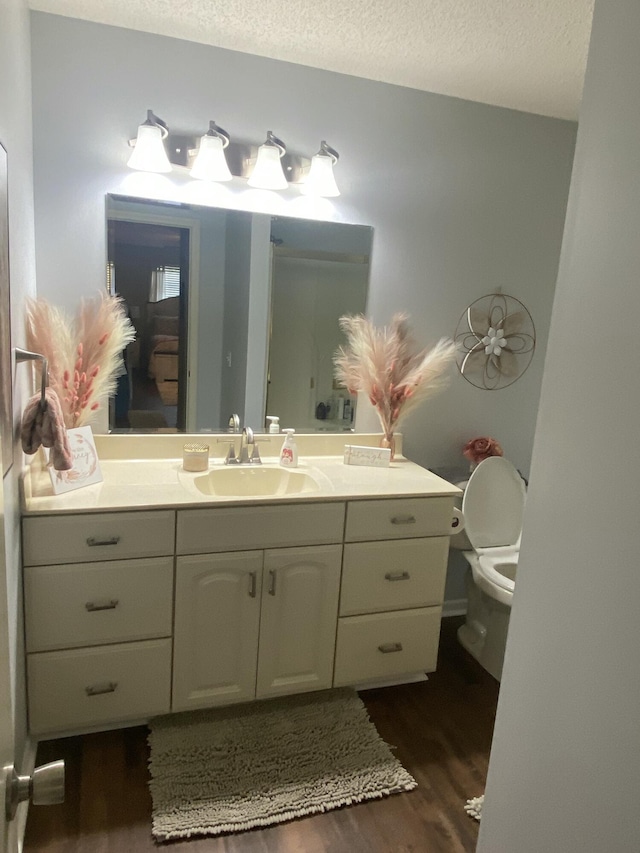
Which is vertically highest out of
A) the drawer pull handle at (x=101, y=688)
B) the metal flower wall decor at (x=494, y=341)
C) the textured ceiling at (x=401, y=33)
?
the textured ceiling at (x=401, y=33)

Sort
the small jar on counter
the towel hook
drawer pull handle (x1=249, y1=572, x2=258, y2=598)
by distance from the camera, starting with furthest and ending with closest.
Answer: the small jar on counter
drawer pull handle (x1=249, y1=572, x2=258, y2=598)
the towel hook

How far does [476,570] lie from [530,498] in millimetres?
1599

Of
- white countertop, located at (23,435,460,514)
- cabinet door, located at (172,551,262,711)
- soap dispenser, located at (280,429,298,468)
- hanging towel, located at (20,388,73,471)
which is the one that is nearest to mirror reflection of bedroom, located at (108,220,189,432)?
white countertop, located at (23,435,460,514)

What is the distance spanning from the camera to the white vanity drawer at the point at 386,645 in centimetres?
215

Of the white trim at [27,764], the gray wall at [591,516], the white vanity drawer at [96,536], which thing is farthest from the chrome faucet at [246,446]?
the gray wall at [591,516]

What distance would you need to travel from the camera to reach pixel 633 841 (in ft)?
2.23

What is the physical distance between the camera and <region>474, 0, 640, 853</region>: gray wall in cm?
70

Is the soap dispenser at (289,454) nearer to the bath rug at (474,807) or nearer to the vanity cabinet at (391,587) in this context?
the vanity cabinet at (391,587)

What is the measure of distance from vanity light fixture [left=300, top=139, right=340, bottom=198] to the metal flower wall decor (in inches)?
32.8

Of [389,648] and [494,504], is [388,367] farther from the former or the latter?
[389,648]

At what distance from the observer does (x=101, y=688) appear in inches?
73.6

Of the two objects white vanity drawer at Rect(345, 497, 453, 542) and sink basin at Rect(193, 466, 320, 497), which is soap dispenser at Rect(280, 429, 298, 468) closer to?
sink basin at Rect(193, 466, 320, 497)

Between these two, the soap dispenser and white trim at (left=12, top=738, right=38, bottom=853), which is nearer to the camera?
white trim at (left=12, top=738, right=38, bottom=853)

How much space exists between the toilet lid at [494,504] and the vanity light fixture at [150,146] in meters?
1.70
